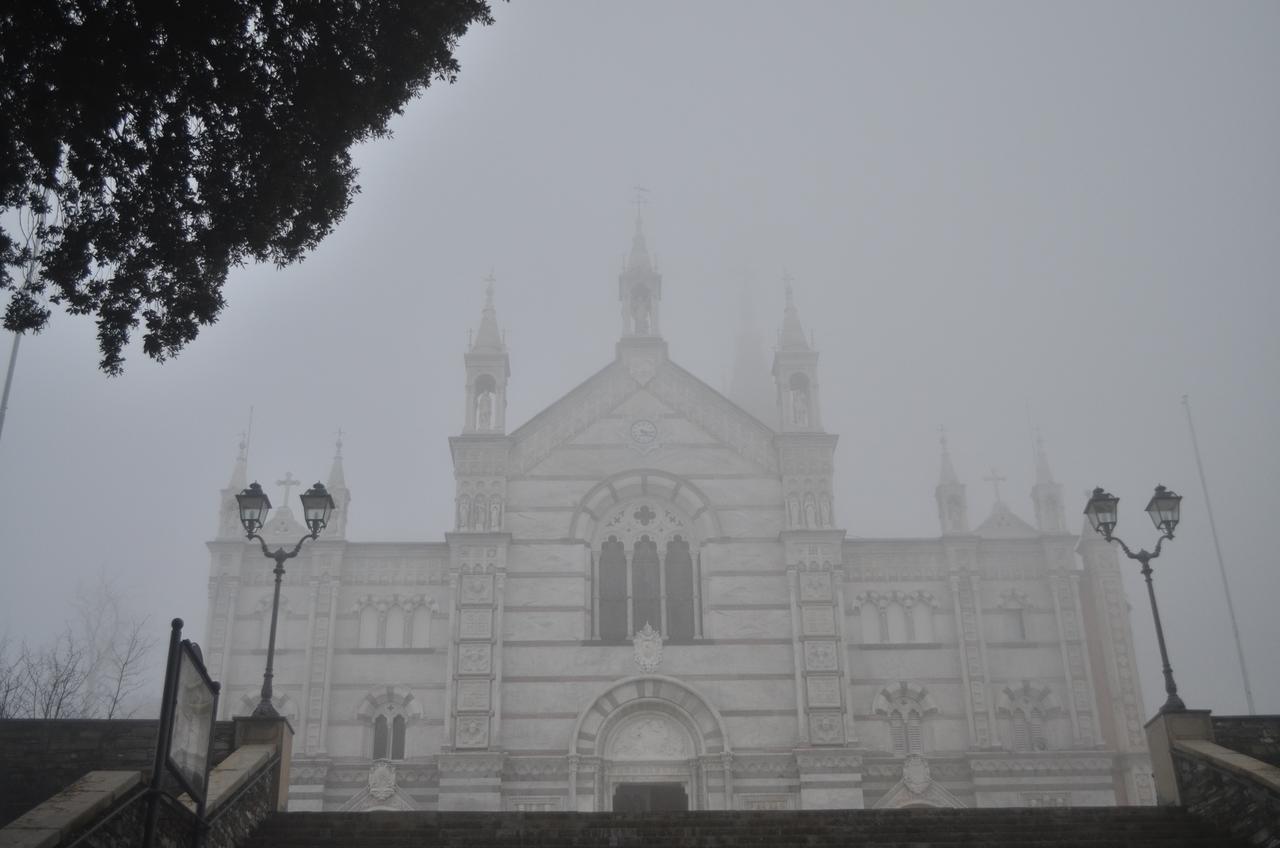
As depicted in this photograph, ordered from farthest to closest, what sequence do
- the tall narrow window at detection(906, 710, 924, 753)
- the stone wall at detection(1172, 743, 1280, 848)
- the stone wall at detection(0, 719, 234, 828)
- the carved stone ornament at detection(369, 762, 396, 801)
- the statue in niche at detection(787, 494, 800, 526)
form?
1. the statue in niche at detection(787, 494, 800, 526)
2. the tall narrow window at detection(906, 710, 924, 753)
3. the carved stone ornament at detection(369, 762, 396, 801)
4. the stone wall at detection(0, 719, 234, 828)
5. the stone wall at detection(1172, 743, 1280, 848)

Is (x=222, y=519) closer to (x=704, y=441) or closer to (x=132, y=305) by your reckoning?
(x=704, y=441)

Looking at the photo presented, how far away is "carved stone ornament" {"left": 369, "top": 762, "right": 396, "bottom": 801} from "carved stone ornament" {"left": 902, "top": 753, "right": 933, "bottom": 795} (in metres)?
12.8

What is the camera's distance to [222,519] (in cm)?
3375

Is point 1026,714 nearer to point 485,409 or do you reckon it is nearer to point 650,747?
point 650,747

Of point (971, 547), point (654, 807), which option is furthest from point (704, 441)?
point (654, 807)

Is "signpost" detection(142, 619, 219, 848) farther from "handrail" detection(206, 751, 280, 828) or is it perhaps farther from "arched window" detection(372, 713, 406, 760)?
"arched window" detection(372, 713, 406, 760)

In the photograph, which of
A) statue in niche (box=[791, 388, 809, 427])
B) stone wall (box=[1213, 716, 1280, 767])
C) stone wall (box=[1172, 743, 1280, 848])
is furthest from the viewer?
statue in niche (box=[791, 388, 809, 427])

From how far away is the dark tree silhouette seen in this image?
11.6 metres

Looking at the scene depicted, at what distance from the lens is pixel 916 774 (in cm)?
3080

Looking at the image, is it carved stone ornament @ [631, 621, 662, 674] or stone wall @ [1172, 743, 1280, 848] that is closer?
stone wall @ [1172, 743, 1280, 848]

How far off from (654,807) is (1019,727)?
9953 mm

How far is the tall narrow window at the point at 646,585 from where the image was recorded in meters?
32.4

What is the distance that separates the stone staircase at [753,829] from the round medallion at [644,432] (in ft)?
58.7

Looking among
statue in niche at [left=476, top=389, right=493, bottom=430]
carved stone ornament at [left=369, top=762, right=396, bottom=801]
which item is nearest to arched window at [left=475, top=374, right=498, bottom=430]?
statue in niche at [left=476, top=389, right=493, bottom=430]
